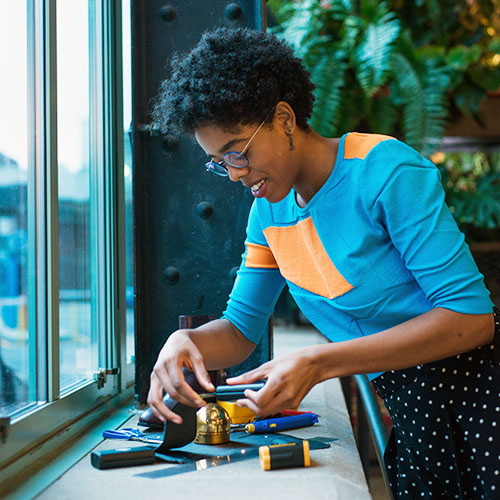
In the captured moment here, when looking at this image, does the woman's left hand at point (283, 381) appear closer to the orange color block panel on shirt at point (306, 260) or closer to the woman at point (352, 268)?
the woman at point (352, 268)

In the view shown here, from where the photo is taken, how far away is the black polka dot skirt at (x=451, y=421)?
1.02m

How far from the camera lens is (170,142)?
1540mm

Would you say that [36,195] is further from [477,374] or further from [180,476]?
[477,374]

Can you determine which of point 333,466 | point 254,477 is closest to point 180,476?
point 254,477

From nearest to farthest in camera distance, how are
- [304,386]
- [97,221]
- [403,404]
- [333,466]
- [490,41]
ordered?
[304,386] → [333,466] → [403,404] → [97,221] → [490,41]

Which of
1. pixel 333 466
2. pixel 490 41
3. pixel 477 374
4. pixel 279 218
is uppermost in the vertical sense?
pixel 490 41

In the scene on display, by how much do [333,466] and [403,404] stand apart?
22 centimetres

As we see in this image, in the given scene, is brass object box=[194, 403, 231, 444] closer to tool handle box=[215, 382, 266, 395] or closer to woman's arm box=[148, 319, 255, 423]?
woman's arm box=[148, 319, 255, 423]

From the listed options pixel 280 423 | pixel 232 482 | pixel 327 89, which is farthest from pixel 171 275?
pixel 327 89

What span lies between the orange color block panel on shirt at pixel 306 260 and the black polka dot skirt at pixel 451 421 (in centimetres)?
21

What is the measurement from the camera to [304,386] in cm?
84

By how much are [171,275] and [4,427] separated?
0.69m

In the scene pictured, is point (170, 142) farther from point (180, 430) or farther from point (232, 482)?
point (232, 482)

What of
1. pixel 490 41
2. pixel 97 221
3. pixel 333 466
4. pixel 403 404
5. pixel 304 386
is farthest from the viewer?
pixel 490 41
